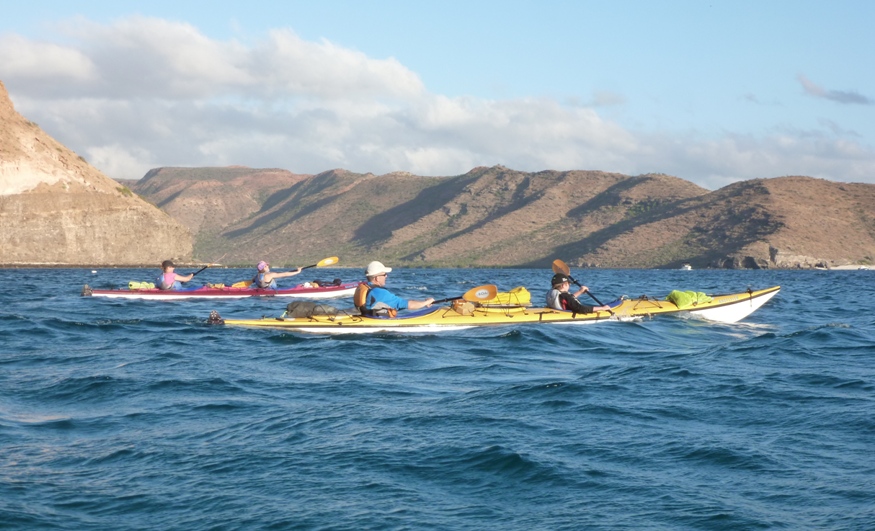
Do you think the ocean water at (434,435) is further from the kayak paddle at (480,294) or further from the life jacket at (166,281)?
the life jacket at (166,281)

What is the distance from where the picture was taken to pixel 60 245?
80875mm

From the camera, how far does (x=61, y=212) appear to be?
80562mm

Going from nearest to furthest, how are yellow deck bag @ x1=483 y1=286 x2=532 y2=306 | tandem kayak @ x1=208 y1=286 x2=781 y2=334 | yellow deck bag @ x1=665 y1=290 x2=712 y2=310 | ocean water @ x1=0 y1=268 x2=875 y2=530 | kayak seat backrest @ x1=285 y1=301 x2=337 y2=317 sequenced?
ocean water @ x1=0 y1=268 x2=875 y2=530 < tandem kayak @ x1=208 y1=286 x2=781 y2=334 < kayak seat backrest @ x1=285 y1=301 x2=337 y2=317 < yellow deck bag @ x1=483 y1=286 x2=532 y2=306 < yellow deck bag @ x1=665 y1=290 x2=712 y2=310

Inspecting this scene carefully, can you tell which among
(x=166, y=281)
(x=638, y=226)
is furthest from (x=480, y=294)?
(x=638, y=226)

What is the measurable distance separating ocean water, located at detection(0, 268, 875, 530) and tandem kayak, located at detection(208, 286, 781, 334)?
87cm

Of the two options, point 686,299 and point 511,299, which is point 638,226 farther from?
point 511,299

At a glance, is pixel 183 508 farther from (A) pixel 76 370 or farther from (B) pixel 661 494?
(A) pixel 76 370

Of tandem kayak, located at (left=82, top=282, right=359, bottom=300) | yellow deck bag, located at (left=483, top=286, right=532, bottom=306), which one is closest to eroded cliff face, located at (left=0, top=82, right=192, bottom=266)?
tandem kayak, located at (left=82, top=282, right=359, bottom=300)

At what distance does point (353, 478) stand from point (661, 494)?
8.44 feet

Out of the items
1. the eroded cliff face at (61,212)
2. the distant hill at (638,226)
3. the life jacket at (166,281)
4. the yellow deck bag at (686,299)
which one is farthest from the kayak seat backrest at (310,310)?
the distant hill at (638,226)

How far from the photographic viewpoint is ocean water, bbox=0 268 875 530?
6.84m

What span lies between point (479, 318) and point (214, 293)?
511 inches

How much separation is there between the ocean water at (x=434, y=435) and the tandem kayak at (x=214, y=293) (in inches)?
450

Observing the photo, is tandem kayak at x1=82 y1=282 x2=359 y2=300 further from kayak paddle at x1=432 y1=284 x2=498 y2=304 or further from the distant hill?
the distant hill
